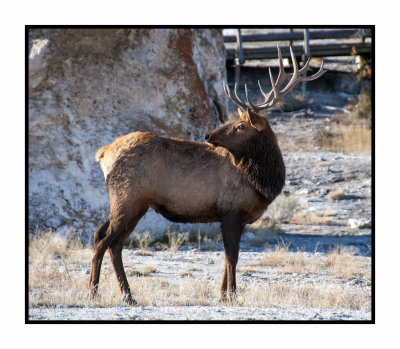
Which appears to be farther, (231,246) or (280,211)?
(280,211)

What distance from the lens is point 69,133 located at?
34.9 ft

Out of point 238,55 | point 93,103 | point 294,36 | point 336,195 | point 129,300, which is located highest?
point 294,36

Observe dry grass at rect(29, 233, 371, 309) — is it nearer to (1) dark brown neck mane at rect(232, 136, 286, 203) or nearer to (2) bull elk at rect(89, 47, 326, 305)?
(2) bull elk at rect(89, 47, 326, 305)

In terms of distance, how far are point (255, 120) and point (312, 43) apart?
13.4 metres

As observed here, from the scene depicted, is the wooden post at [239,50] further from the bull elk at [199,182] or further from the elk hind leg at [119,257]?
the elk hind leg at [119,257]

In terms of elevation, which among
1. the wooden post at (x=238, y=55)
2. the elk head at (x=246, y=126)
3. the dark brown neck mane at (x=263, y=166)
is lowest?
the dark brown neck mane at (x=263, y=166)

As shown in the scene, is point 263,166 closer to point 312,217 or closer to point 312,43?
point 312,217

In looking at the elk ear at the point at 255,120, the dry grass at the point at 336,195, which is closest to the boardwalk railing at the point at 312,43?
the dry grass at the point at 336,195

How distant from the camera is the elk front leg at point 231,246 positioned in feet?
22.6

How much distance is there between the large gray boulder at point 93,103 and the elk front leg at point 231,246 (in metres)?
3.79

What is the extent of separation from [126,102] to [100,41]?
978 millimetres

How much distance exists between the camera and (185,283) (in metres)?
7.94

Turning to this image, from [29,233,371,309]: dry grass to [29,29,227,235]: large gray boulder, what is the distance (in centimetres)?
75

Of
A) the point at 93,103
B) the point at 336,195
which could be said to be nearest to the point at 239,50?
the point at 336,195
